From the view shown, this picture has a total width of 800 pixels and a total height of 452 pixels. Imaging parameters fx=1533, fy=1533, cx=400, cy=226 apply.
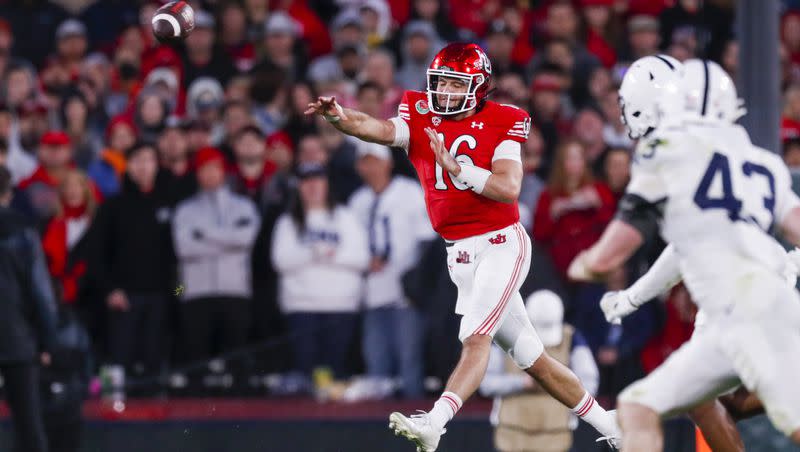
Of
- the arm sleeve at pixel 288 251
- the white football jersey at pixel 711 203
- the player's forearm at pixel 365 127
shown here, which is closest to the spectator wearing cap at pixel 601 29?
the arm sleeve at pixel 288 251

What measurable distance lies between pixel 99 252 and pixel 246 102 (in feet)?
6.97

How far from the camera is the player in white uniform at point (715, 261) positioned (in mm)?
6215

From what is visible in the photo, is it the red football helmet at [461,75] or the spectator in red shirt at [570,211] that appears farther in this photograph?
the spectator in red shirt at [570,211]

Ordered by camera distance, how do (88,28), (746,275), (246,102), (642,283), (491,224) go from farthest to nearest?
(88,28) < (246,102) < (491,224) < (642,283) < (746,275)

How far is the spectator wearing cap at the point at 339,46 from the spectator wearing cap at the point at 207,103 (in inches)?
34.1

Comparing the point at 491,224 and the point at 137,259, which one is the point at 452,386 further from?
the point at 137,259

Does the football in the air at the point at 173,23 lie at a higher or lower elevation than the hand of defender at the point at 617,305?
higher

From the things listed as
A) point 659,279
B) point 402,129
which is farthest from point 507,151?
point 659,279

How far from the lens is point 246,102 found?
13.1 m

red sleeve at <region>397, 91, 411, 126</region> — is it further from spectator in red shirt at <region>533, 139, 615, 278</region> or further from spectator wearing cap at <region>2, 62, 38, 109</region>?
spectator wearing cap at <region>2, 62, 38, 109</region>

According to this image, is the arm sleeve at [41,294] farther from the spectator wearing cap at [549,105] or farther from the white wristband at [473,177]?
the spectator wearing cap at [549,105]

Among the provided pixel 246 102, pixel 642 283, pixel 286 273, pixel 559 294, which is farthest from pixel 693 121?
pixel 246 102

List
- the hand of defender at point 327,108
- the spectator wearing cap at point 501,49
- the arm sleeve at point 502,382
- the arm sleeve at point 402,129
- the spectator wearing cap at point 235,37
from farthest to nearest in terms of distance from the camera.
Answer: the spectator wearing cap at point 235,37 → the spectator wearing cap at point 501,49 → the arm sleeve at point 502,382 → the arm sleeve at point 402,129 → the hand of defender at point 327,108

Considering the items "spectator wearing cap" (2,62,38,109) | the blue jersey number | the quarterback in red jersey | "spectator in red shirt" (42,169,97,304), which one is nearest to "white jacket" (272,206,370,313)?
"spectator in red shirt" (42,169,97,304)
